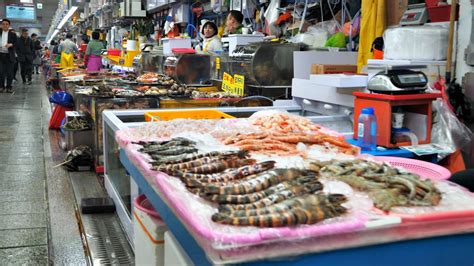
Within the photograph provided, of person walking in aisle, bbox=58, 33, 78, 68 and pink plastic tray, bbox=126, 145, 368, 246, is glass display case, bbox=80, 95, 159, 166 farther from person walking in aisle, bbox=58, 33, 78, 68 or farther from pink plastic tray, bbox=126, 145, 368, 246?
person walking in aisle, bbox=58, 33, 78, 68

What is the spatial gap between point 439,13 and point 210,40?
13.9ft

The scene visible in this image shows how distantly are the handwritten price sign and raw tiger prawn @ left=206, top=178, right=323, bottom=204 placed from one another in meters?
3.45

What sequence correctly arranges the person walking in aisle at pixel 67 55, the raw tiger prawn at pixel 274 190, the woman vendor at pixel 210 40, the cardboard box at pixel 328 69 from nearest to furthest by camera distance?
the raw tiger prawn at pixel 274 190
the cardboard box at pixel 328 69
the woman vendor at pixel 210 40
the person walking in aisle at pixel 67 55

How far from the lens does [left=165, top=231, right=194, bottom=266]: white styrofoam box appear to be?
167cm

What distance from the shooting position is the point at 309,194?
1.54 meters

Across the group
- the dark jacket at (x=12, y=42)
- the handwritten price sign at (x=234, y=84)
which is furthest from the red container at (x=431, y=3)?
the dark jacket at (x=12, y=42)

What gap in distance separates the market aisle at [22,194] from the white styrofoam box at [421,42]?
2783 millimetres

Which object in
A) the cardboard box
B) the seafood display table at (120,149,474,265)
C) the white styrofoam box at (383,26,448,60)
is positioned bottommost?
the seafood display table at (120,149,474,265)

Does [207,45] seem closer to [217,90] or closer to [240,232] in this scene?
[217,90]

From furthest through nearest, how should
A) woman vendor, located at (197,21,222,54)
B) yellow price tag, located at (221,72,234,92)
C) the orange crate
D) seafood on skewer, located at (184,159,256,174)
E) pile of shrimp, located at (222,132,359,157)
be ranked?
woman vendor, located at (197,21,222,54) < yellow price tag, located at (221,72,234,92) < the orange crate < pile of shrimp, located at (222,132,359,157) < seafood on skewer, located at (184,159,256,174)

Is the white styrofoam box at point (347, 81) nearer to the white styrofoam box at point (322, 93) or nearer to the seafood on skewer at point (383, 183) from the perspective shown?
the white styrofoam box at point (322, 93)

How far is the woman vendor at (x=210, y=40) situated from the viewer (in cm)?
712

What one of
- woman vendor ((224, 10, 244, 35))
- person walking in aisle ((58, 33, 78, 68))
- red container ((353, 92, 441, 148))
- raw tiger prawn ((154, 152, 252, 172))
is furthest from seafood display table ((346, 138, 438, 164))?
person walking in aisle ((58, 33, 78, 68))

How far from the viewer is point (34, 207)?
14.4 feet
